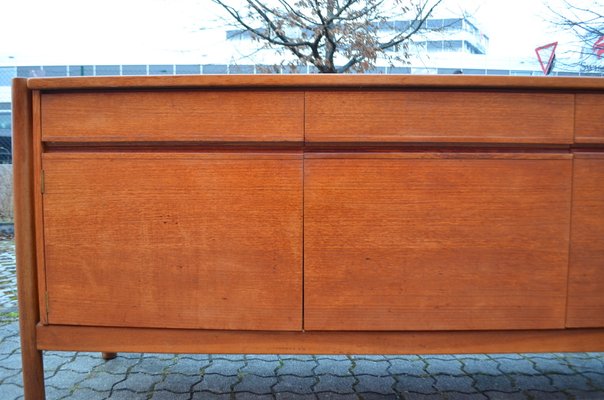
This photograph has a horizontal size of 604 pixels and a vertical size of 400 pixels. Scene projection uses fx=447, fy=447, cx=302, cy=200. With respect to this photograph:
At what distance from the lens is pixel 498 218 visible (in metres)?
1.55

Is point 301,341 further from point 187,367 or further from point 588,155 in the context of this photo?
point 588,155

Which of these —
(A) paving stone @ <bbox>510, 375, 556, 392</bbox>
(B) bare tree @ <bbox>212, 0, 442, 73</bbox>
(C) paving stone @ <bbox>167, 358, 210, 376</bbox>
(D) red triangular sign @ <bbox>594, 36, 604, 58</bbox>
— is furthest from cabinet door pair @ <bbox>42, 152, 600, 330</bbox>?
(D) red triangular sign @ <bbox>594, 36, 604, 58</bbox>

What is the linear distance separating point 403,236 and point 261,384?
1102 millimetres

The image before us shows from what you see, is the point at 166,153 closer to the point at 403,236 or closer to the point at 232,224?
the point at 232,224

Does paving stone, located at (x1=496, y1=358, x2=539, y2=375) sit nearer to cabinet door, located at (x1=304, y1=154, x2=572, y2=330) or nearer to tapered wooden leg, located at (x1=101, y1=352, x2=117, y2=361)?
cabinet door, located at (x1=304, y1=154, x2=572, y2=330)

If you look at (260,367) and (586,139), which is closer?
(586,139)

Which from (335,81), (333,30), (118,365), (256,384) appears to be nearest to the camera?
(335,81)

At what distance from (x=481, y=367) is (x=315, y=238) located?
1.42 meters

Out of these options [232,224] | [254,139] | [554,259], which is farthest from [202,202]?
[554,259]

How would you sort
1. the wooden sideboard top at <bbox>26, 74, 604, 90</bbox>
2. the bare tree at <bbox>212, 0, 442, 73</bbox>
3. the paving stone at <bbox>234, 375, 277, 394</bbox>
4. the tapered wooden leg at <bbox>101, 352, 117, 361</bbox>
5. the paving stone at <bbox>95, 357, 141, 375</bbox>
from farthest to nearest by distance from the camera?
the bare tree at <bbox>212, 0, 442, 73</bbox>, the tapered wooden leg at <bbox>101, 352, 117, 361</bbox>, the paving stone at <bbox>95, 357, 141, 375</bbox>, the paving stone at <bbox>234, 375, 277, 394</bbox>, the wooden sideboard top at <bbox>26, 74, 604, 90</bbox>

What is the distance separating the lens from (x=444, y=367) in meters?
2.37

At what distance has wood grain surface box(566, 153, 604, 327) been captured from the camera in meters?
1.57

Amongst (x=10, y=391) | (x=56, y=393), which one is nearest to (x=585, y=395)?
(x=56, y=393)

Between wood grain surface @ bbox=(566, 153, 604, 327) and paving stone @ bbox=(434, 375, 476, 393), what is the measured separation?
2.28 feet
